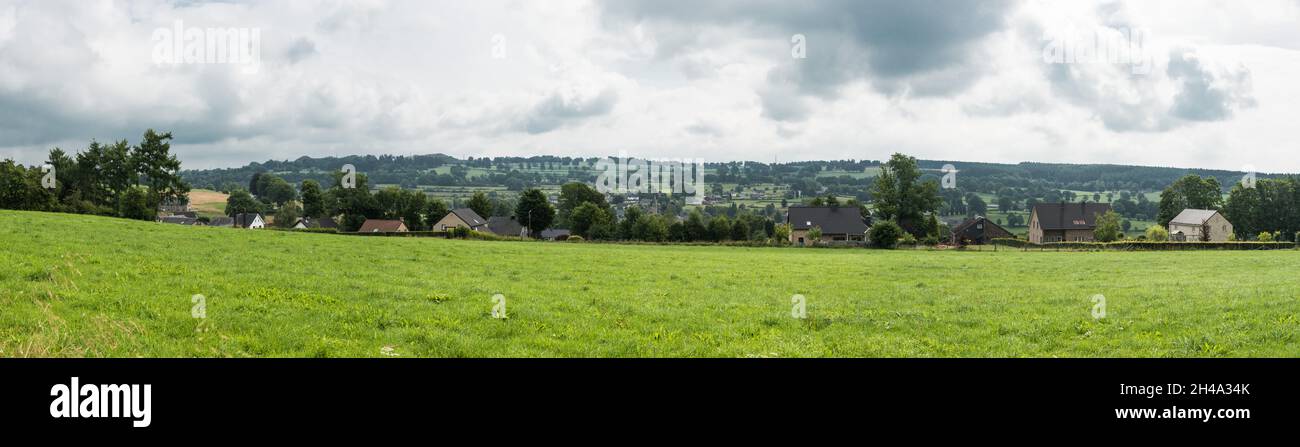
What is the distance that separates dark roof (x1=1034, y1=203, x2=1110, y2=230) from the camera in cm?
11581

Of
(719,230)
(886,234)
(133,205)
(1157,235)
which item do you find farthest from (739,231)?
(133,205)

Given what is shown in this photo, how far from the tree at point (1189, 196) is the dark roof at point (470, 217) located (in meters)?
109

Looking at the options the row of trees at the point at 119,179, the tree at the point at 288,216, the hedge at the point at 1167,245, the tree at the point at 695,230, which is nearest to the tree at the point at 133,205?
the row of trees at the point at 119,179

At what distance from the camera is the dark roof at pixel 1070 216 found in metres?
116

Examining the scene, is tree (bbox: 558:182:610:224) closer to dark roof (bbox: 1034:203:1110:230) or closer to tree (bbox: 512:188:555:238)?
tree (bbox: 512:188:555:238)

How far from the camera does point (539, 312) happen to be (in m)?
16.1

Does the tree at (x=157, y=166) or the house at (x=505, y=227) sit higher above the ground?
the tree at (x=157, y=166)

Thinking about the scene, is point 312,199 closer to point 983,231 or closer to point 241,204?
point 241,204

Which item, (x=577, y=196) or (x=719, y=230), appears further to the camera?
(x=577, y=196)

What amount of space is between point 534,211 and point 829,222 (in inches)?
1879

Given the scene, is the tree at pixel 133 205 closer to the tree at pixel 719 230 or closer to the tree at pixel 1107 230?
the tree at pixel 719 230

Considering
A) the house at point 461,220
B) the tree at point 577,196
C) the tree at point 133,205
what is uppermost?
the tree at point 577,196
